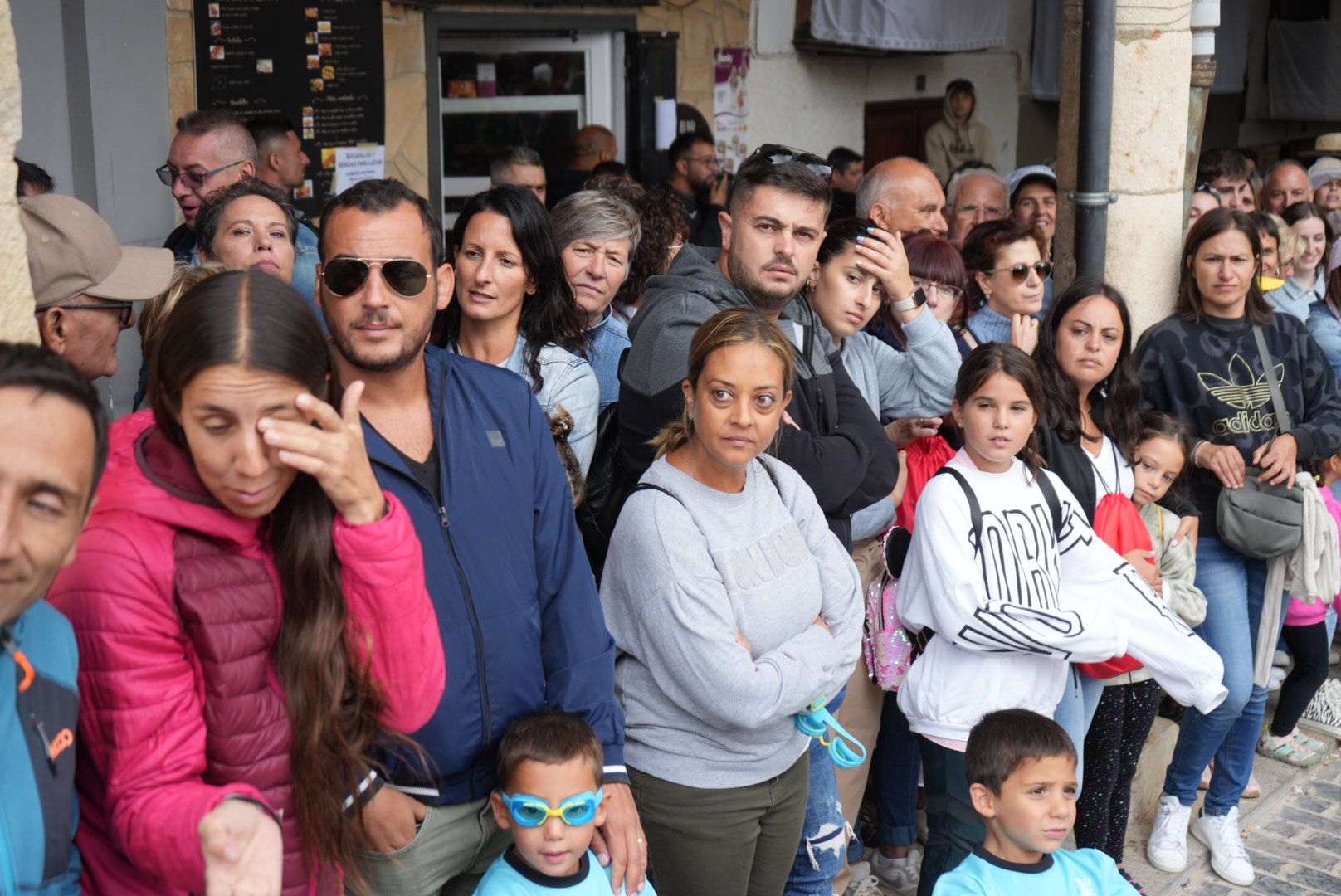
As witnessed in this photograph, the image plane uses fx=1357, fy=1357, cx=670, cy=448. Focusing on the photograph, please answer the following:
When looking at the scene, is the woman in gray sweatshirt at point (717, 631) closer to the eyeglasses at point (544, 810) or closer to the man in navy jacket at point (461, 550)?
the man in navy jacket at point (461, 550)

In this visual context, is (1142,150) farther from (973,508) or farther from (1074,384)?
(973,508)

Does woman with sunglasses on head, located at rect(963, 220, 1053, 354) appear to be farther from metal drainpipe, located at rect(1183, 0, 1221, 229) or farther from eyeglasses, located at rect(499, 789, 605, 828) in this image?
eyeglasses, located at rect(499, 789, 605, 828)

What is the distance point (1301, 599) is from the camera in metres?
4.91

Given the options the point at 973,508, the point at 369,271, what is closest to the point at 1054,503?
the point at 973,508

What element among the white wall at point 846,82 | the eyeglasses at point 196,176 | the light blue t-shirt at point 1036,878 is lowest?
the light blue t-shirt at point 1036,878

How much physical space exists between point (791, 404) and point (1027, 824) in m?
1.18

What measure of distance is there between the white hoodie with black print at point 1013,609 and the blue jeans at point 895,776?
0.51 meters

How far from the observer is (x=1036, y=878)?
3.16 metres

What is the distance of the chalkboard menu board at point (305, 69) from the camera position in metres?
6.28

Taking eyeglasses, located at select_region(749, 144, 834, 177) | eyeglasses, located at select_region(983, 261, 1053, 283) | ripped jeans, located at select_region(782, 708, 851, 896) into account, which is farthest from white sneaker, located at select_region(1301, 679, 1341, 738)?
eyeglasses, located at select_region(749, 144, 834, 177)

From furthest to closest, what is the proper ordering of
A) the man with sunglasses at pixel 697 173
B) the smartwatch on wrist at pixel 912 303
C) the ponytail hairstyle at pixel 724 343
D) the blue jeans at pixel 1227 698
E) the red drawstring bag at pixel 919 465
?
the man with sunglasses at pixel 697 173, the blue jeans at pixel 1227 698, the red drawstring bag at pixel 919 465, the smartwatch on wrist at pixel 912 303, the ponytail hairstyle at pixel 724 343

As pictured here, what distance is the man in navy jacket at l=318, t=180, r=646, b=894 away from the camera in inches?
99.8

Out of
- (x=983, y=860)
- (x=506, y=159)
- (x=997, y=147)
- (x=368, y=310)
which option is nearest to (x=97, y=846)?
(x=368, y=310)

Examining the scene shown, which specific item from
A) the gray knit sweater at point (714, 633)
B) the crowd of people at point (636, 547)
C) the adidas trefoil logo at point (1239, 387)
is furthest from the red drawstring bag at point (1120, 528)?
the gray knit sweater at point (714, 633)
